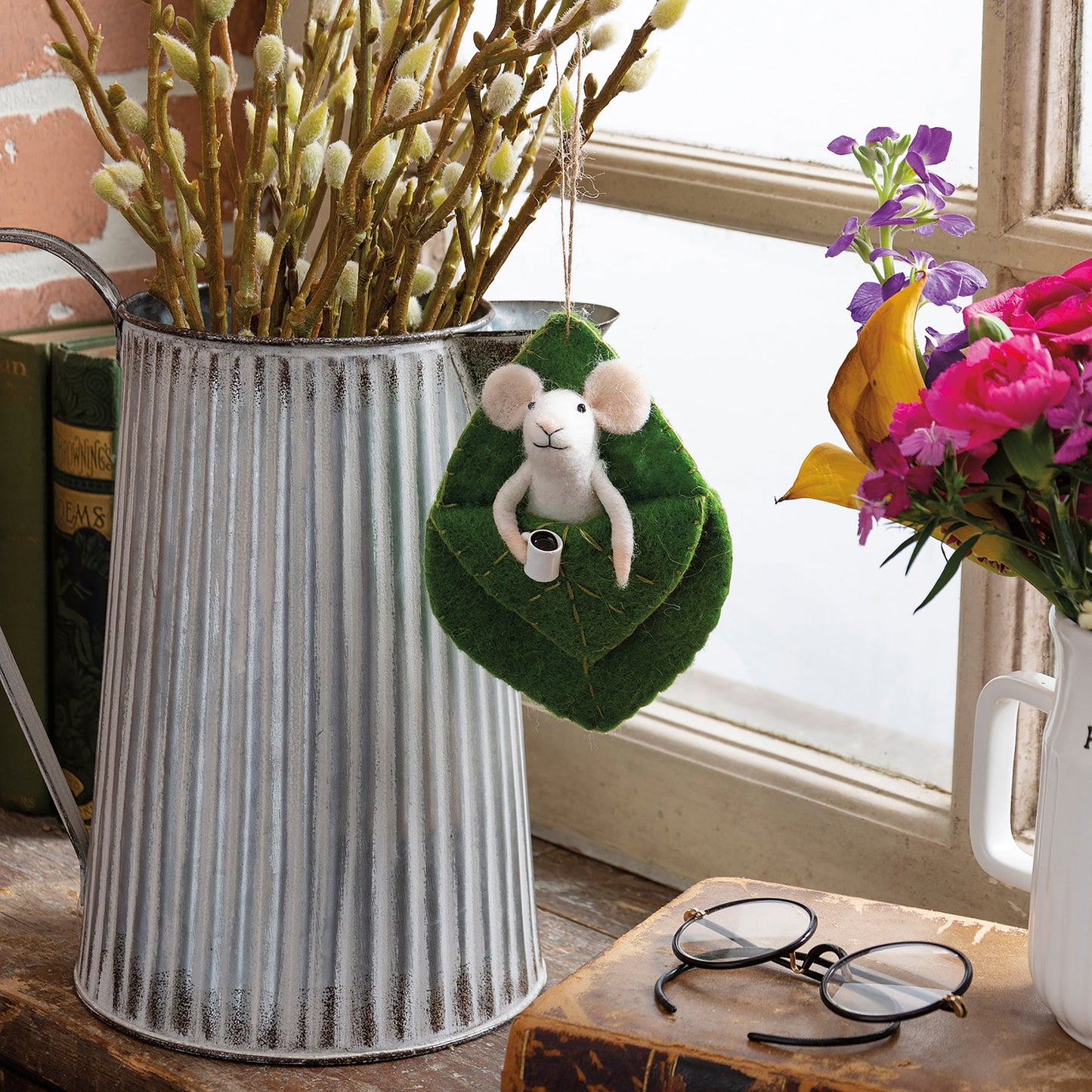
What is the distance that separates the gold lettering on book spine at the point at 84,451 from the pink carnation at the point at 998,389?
1.77 feet

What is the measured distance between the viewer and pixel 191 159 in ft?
3.21

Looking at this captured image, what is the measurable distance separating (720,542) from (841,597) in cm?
26

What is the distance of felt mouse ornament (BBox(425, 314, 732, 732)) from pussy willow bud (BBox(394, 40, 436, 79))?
0.41ft

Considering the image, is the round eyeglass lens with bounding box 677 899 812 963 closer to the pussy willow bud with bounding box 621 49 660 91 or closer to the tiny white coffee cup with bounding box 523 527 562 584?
the tiny white coffee cup with bounding box 523 527 562 584

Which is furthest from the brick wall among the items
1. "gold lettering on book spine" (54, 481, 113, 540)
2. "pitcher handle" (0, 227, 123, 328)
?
"pitcher handle" (0, 227, 123, 328)

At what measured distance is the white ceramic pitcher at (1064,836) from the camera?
1.72ft

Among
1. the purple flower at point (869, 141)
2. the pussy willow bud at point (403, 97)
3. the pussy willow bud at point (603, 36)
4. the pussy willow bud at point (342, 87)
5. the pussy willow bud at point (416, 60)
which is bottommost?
the purple flower at point (869, 141)

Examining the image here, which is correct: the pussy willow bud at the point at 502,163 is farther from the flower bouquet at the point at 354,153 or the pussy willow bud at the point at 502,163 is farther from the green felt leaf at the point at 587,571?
the green felt leaf at the point at 587,571

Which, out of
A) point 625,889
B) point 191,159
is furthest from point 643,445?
point 191,159

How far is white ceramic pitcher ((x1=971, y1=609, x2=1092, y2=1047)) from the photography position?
0.53 m

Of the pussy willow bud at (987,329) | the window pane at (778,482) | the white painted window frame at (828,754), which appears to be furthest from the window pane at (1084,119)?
the pussy willow bud at (987,329)

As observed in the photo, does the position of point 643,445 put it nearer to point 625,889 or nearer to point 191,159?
point 625,889

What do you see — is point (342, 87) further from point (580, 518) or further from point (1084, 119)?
point (1084, 119)

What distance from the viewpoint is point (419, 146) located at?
636mm
